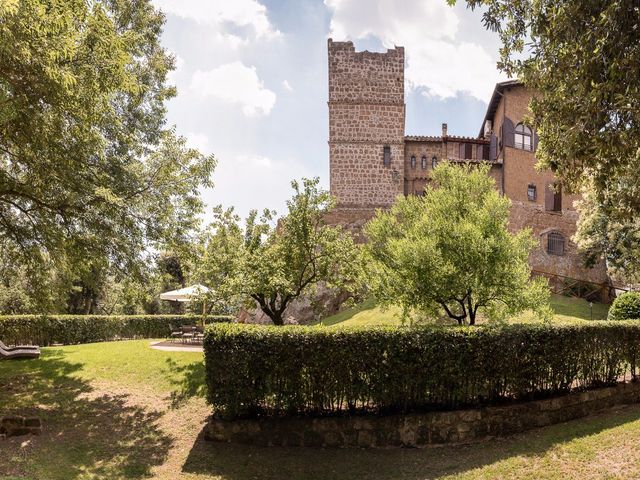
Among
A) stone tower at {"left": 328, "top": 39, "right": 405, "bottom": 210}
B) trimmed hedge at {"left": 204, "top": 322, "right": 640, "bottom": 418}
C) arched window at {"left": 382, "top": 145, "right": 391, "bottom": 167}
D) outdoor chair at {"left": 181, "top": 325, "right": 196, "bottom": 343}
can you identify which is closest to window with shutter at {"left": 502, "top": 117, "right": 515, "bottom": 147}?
stone tower at {"left": 328, "top": 39, "right": 405, "bottom": 210}

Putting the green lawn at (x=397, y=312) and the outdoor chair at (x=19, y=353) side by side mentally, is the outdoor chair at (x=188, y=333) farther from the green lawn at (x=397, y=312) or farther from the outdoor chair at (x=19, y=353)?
the green lawn at (x=397, y=312)

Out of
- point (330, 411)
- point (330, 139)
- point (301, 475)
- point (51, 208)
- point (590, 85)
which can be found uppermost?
point (330, 139)

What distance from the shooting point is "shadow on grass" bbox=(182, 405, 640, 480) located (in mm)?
9312

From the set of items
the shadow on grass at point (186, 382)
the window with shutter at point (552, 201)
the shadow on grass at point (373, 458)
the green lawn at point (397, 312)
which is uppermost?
the window with shutter at point (552, 201)

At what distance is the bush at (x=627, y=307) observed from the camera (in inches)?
692

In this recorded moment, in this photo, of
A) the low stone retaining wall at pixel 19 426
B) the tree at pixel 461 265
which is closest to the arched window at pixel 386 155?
the tree at pixel 461 265

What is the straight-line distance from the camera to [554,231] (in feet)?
113

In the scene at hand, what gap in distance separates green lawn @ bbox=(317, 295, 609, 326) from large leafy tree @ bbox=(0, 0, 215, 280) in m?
13.3

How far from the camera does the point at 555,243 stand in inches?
1350

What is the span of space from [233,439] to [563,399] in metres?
8.28

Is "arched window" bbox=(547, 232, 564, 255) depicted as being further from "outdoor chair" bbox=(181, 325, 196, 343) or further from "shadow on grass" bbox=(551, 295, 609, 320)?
"outdoor chair" bbox=(181, 325, 196, 343)

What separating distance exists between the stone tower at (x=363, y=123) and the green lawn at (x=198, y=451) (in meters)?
25.8

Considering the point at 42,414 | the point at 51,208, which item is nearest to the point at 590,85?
the point at 51,208

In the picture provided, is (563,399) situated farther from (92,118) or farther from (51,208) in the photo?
(51,208)
